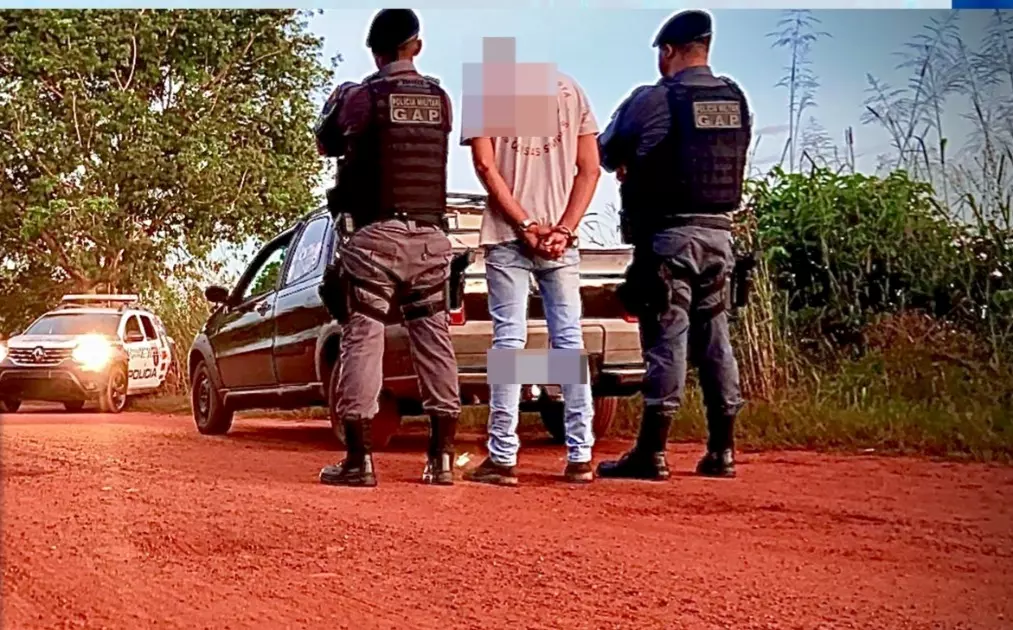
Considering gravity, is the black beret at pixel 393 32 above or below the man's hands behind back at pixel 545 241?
above

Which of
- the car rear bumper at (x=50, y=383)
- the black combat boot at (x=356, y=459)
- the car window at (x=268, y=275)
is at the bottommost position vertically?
the black combat boot at (x=356, y=459)

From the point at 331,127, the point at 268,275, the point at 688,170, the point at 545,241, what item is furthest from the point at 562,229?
the point at 268,275

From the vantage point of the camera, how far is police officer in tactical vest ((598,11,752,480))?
303 centimetres

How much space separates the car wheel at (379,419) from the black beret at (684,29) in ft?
2.96

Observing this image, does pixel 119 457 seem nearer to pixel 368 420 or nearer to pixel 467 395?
pixel 368 420

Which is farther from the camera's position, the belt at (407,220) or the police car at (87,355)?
the police car at (87,355)

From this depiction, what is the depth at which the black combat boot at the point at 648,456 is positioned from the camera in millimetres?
3105

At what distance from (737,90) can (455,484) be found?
966mm

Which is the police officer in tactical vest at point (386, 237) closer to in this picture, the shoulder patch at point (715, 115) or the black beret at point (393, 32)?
the black beret at point (393, 32)

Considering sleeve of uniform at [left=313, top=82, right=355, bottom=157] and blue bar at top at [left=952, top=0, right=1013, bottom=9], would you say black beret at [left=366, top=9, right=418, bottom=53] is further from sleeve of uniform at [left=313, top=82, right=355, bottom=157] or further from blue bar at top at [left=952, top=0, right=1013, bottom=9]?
blue bar at top at [left=952, top=0, right=1013, bottom=9]

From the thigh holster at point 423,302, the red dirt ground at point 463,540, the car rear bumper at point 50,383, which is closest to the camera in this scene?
the red dirt ground at point 463,540

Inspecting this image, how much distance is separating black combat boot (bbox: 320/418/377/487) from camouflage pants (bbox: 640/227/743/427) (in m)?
0.56

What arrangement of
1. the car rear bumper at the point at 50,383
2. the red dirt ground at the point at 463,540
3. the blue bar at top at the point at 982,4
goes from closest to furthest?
the red dirt ground at the point at 463,540
the car rear bumper at the point at 50,383
the blue bar at top at the point at 982,4

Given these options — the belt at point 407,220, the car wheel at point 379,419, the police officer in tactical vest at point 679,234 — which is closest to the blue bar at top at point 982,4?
the police officer in tactical vest at point 679,234
